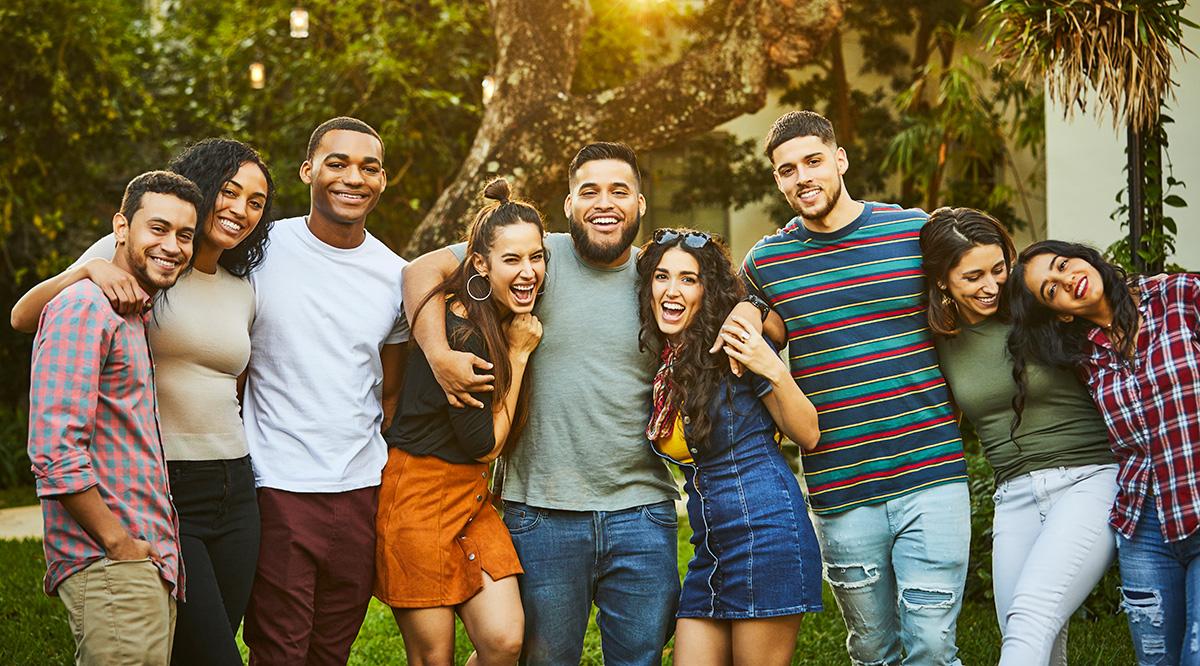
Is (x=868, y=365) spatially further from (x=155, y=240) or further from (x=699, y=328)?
(x=155, y=240)

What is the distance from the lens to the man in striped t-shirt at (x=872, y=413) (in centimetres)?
381

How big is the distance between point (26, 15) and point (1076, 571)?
32.7ft

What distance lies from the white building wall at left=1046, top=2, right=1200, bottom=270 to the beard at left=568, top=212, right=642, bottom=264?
4.03 m

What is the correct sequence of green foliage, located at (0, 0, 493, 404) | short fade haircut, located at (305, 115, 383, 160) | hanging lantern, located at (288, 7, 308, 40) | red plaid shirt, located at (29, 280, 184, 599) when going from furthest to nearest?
hanging lantern, located at (288, 7, 308, 40)
green foliage, located at (0, 0, 493, 404)
short fade haircut, located at (305, 115, 383, 160)
red plaid shirt, located at (29, 280, 184, 599)

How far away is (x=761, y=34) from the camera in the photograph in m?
7.95

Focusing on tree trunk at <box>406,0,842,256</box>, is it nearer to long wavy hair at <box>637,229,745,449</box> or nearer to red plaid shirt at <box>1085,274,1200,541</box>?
long wavy hair at <box>637,229,745,449</box>

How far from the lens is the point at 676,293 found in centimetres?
376

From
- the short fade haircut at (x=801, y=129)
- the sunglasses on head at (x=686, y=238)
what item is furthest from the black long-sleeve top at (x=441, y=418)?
the short fade haircut at (x=801, y=129)

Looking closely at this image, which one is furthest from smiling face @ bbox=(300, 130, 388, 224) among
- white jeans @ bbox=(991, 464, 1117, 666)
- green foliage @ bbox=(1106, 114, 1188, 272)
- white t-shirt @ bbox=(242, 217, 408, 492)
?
green foliage @ bbox=(1106, 114, 1188, 272)

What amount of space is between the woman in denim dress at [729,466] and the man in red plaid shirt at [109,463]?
148cm

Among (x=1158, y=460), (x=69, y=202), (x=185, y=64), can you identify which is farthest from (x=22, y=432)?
(x=1158, y=460)

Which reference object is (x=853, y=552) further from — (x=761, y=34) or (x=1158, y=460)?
(x=761, y=34)

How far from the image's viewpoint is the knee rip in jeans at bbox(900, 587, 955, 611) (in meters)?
3.77

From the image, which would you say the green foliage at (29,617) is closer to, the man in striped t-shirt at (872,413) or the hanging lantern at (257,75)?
the man in striped t-shirt at (872,413)
